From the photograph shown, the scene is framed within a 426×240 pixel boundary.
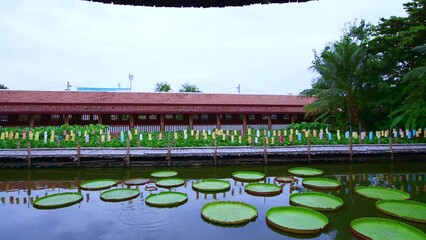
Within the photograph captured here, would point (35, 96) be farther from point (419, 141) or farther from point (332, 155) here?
point (419, 141)

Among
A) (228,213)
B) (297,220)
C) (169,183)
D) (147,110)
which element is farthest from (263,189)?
(147,110)

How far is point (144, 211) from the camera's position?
762 centimetres

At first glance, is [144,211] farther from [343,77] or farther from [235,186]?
[343,77]

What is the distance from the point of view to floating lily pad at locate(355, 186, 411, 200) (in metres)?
8.31

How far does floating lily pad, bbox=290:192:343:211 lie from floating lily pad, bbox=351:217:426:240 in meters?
1.17

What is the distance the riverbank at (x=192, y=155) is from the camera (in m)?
13.5

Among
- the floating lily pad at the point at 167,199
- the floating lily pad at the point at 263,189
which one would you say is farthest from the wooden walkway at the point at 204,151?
the floating lily pad at the point at 167,199

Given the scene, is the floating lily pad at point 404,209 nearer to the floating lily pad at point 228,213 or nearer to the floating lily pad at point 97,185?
the floating lily pad at point 228,213

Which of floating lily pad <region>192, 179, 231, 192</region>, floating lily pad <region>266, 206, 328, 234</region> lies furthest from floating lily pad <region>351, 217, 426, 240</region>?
floating lily pad <region>192, 179, 231, 192</region>

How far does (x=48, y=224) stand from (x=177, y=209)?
128 inches

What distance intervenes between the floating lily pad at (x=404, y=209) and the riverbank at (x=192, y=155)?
683cm

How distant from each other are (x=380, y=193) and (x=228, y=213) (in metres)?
5.19

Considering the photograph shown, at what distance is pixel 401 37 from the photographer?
1608 cm

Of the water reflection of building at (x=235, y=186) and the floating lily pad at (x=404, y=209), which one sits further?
the water reflection of building at (x=235, y=186)
